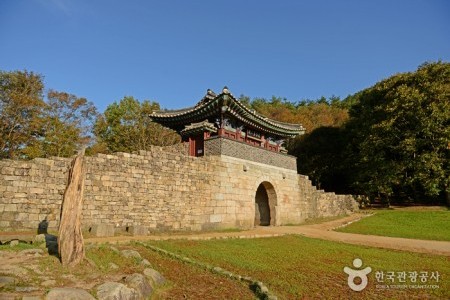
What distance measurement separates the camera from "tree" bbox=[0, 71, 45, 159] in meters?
23.7

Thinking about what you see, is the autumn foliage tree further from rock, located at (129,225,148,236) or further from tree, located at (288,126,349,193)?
tree, located at (288,126,349,193)

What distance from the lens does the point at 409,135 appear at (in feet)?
84.4

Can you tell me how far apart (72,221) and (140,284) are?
2229 mm

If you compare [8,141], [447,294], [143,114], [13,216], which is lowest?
[447,294]

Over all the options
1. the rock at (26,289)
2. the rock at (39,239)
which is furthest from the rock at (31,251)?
the rock at (26,289)

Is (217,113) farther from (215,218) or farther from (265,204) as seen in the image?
(265,204)

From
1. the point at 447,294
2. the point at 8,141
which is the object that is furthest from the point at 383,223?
the point at 8,141

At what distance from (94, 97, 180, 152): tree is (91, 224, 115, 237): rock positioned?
22.1 meters

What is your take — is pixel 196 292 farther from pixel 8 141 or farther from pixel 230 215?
pixel 8 141

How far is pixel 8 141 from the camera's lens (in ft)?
79.2

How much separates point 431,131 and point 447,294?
77.5 ft

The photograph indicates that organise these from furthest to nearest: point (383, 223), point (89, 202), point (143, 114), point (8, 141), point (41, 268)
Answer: point (143, 114) < point (8, 141) < point (383, 223) < point (89, 202) < point (41, 268)
